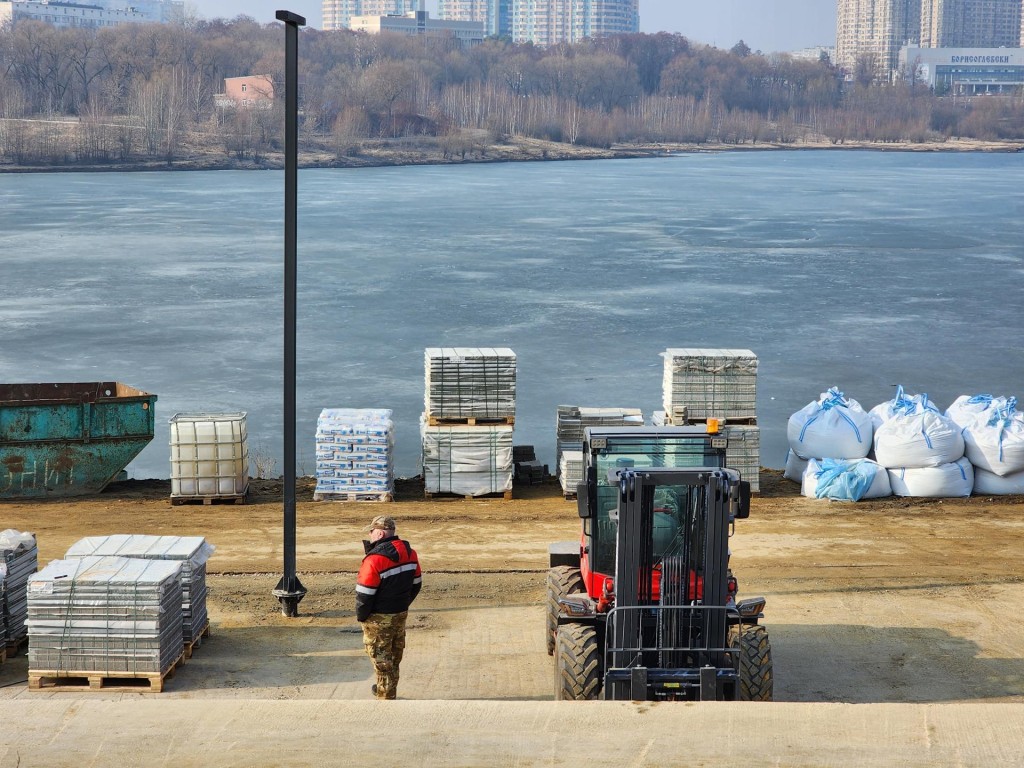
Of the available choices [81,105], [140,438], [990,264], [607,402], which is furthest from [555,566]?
[81,105]

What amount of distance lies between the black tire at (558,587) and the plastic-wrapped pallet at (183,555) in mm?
2814

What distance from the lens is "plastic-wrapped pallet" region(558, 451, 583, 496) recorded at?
16328 millimetres

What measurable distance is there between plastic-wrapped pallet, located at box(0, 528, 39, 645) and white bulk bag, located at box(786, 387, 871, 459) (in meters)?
10.1

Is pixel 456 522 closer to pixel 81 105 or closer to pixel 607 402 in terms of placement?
pixel 607 402

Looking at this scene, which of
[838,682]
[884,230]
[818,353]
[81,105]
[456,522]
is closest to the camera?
[838,682]

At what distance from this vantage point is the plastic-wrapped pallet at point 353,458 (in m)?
16.2

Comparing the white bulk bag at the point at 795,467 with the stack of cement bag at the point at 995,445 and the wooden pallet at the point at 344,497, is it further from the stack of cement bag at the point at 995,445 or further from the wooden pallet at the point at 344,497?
the wooden pallet at the point at 344,497

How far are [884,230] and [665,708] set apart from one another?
59.5 m

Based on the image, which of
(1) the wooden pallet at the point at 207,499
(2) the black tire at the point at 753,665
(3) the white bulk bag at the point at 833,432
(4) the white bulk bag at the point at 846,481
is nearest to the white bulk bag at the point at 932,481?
(4) the white bulk bag at the point at 846,481

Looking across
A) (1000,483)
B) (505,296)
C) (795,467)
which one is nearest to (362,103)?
(505,296)

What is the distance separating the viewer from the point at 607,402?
26734 mm

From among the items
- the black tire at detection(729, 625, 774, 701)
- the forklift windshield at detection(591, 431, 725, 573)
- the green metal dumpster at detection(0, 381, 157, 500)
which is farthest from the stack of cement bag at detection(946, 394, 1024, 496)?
the green metal dumpster at detection(0, 381, 157, 500)

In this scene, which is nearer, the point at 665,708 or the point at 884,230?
the point at 665,708

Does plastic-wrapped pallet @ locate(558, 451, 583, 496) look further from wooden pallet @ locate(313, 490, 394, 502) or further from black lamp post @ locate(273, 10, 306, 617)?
black lamp post @ locate(273, 10, 306, 617)
